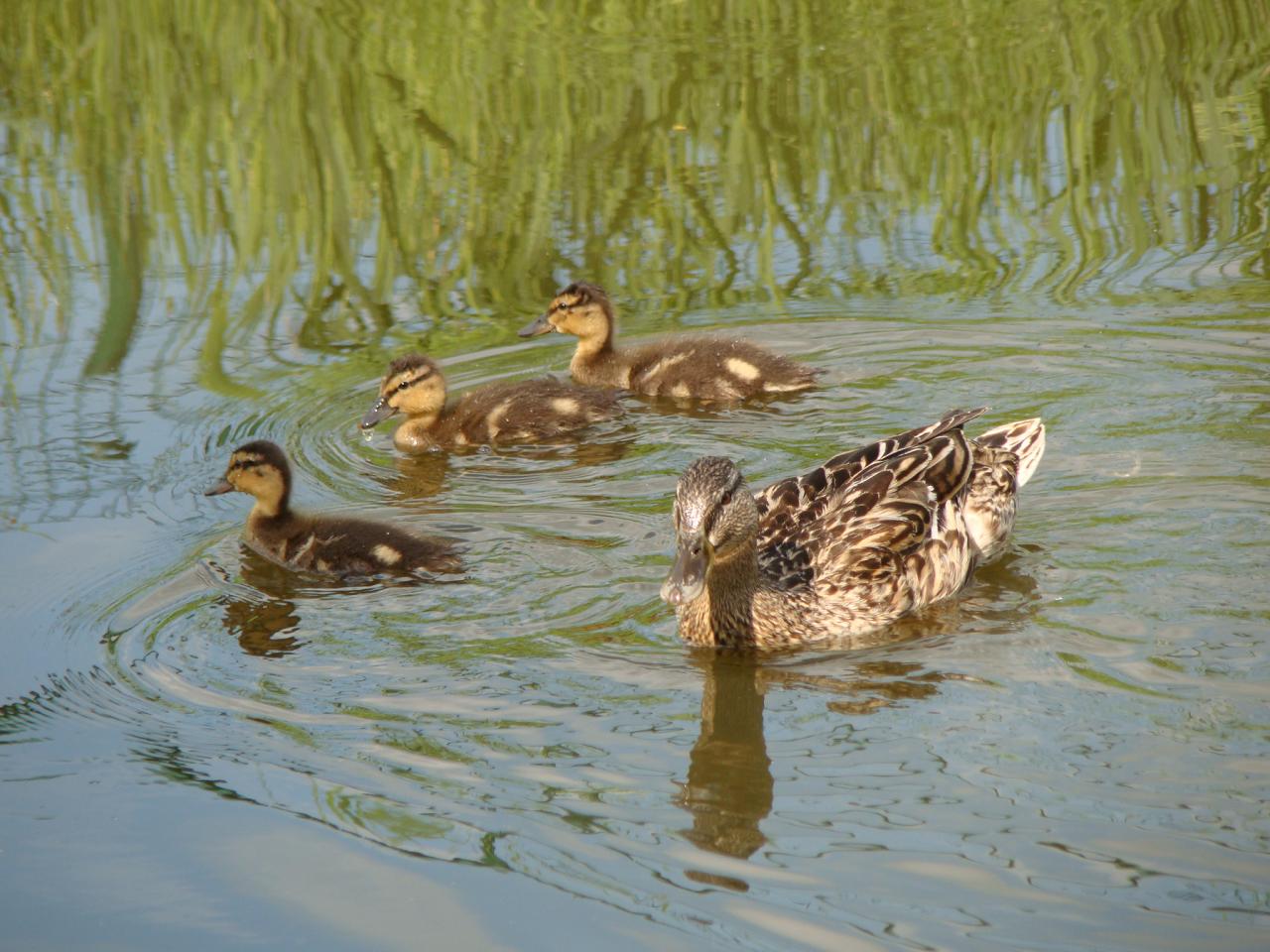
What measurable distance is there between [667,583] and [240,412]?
2.63 meters

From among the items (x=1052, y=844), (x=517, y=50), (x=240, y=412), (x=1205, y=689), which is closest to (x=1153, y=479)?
(x=1205, y=689)

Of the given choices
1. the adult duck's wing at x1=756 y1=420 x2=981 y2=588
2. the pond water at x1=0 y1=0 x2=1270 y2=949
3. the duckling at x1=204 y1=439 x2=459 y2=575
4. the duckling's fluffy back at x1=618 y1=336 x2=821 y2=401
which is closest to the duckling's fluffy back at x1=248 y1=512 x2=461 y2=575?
the duckling at x1=204 y1=439 x2=459 y2=575

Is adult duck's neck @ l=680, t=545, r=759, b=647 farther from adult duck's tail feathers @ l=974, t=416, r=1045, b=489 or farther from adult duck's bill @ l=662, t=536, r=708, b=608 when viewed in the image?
adult duck's tail feathers @ l=974, t=416, r=1045, b=489

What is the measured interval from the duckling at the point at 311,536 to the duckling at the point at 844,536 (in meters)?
0.89

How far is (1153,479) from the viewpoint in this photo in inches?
202

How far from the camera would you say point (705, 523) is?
430 cm

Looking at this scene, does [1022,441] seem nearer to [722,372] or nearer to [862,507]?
[862,507]

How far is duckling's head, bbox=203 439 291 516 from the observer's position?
542 cm

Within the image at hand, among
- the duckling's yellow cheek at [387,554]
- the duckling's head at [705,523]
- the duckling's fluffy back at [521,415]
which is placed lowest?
the duckling's yellow cheek at [387,554]

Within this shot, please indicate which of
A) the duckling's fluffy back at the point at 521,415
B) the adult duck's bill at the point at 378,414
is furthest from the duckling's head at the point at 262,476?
the duckling's fluffy back at the point at 521,415

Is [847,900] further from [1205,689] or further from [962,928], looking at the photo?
[1205,689]

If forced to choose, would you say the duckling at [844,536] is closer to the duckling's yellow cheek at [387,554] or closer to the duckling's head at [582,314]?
the duckling's yellow cheek at [387,554]

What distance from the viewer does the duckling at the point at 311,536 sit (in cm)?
496

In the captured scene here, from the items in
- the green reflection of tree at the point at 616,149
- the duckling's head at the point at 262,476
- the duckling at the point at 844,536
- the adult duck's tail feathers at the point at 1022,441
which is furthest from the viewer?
the green reflection of tree at the point at 616,149
